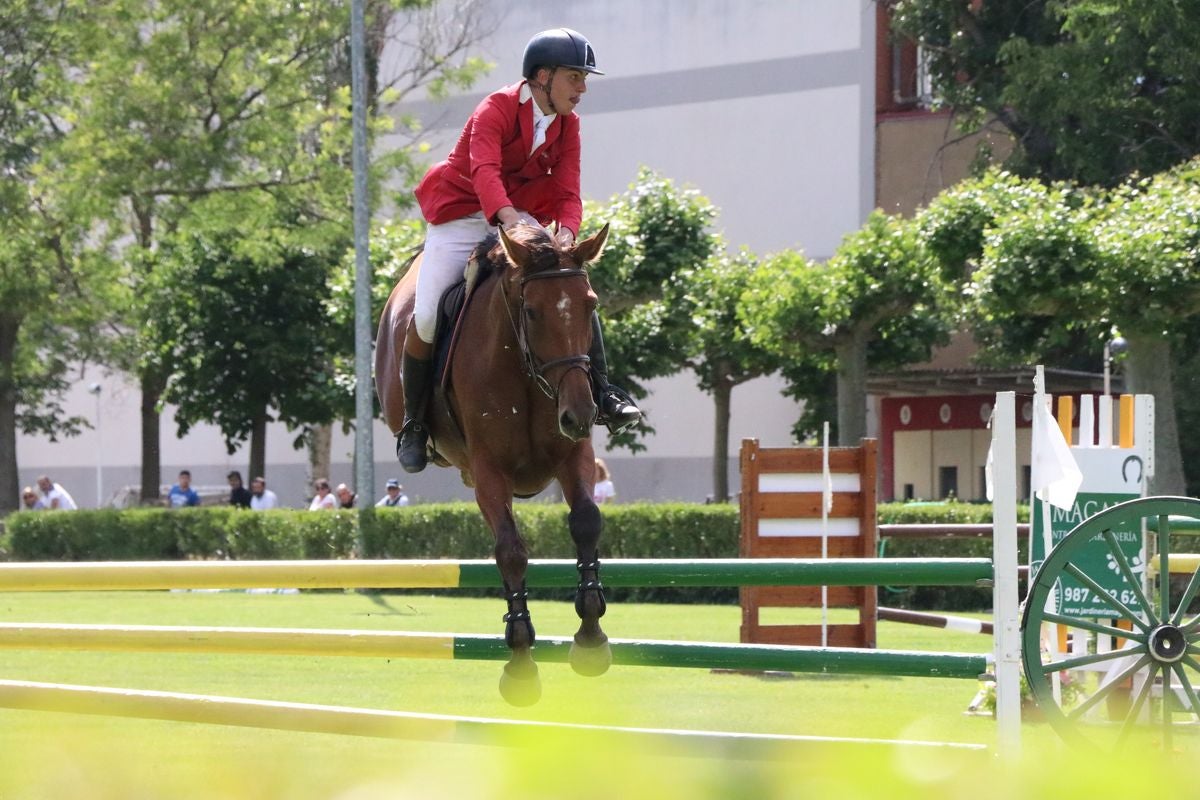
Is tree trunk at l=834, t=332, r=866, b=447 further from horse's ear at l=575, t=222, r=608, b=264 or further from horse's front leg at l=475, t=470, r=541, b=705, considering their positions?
horse's front leg at l=475, t=470, r=541, b=705

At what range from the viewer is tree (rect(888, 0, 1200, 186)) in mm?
23328


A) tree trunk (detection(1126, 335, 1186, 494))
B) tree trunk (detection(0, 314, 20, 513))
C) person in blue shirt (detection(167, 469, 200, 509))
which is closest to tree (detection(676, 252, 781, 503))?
tree trunk (detection(1126, 335, 1186, 494))

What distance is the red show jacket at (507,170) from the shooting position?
6145mm

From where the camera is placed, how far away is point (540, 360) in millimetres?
5723

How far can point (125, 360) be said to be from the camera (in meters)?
34.1

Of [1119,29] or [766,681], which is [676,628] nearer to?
[766,681]

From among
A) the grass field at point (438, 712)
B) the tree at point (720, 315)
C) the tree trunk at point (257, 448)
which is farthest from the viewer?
the tree trunk at point (257, 448)

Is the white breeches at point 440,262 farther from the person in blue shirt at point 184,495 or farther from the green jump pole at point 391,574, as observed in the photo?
the person in blue shirt at point 184,495

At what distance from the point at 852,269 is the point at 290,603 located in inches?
359

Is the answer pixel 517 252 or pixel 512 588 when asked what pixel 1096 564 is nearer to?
pixel 512 588

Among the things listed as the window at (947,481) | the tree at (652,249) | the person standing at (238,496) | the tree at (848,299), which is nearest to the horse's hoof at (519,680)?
the tree at (652,249)

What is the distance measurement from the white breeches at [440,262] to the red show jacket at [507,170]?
5 centimetres

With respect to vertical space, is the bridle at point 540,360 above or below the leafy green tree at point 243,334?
below

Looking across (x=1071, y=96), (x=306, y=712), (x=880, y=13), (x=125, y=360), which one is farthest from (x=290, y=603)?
(x=880, y=13)
